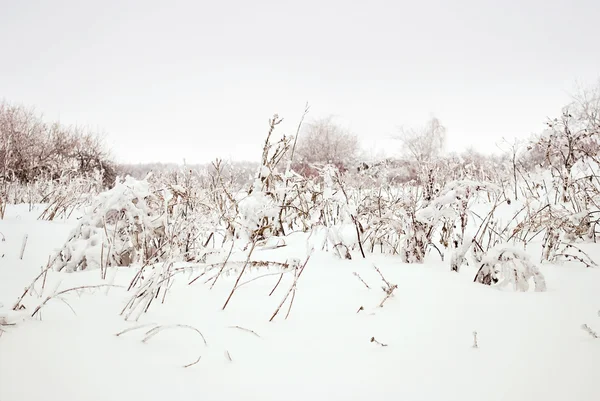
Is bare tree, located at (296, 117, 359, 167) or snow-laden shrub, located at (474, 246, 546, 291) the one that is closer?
snow-laden shrub, located at (474, 246, 546, 291)

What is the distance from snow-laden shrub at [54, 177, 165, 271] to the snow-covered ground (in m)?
0.37

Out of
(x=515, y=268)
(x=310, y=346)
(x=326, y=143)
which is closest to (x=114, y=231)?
(x=310, y=346)

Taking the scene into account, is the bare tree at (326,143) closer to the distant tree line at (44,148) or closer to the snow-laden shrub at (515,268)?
the distant tree line at (44,148)

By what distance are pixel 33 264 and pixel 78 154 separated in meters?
13.2

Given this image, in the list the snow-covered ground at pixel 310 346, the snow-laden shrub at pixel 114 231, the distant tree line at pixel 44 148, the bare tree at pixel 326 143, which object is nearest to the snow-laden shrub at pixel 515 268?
Answer: the snow-covered ground at pixel 310 346

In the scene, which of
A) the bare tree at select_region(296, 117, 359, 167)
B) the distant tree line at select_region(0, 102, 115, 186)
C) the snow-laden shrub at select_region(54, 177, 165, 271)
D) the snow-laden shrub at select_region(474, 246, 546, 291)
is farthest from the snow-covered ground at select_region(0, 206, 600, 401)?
the bare tree at select_region(296, 117, 359, 167)

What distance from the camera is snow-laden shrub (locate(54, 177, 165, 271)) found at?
5.47 ft

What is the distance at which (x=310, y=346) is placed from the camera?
2.83 ft

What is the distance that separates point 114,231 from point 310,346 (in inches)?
54.0

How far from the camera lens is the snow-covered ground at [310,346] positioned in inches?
26.5

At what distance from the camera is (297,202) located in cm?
313

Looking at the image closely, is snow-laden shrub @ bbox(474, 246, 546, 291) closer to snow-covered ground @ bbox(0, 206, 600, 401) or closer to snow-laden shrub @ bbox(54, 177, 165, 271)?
snow-covered ground @ bbox(0, 206, 600, 401)

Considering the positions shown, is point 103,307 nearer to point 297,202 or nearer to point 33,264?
point 33,264

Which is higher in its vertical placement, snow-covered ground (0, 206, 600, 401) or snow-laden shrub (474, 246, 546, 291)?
snow-laden shrub (474, 246, 546, 291)
